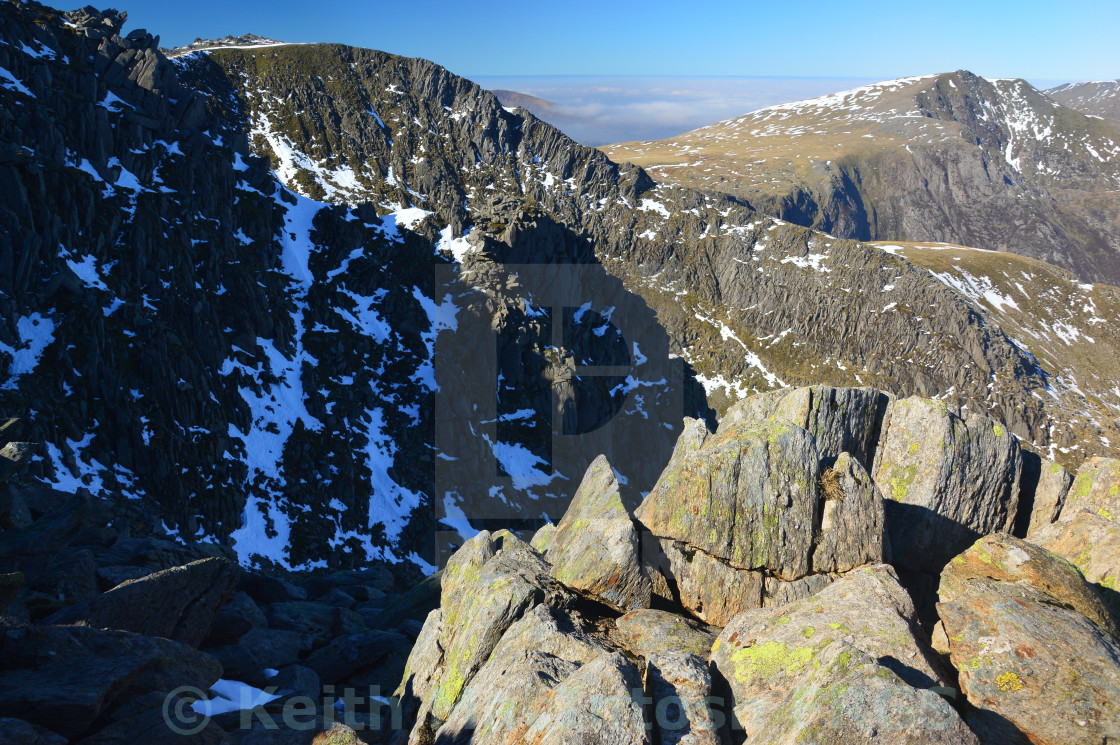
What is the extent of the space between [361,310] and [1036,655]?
361 ft

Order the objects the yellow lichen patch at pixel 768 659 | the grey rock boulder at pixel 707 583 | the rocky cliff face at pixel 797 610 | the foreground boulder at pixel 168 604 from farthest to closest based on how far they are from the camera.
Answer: the foreground boulder at pixel 168 604
the grey rock boulder at pixel 707 583
the yellow lichen patch at pixel 768 659
the rocky cliff face at pixel 797 610

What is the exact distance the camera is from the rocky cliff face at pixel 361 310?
70000 mm

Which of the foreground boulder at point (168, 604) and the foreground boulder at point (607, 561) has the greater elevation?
the foreground boulder at point (607, 561)

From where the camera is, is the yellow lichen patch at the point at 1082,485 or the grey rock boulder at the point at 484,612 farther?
the yellow lichen patch at the point at 1082,485

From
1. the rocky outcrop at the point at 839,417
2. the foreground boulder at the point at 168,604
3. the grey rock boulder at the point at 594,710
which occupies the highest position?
the rocky outcrop at the point at 839,417

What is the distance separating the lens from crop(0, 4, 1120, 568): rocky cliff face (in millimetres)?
70000

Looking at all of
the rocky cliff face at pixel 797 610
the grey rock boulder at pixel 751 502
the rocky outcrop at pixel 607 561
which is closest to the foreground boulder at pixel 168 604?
the rocky cliff face at pixel 797 610

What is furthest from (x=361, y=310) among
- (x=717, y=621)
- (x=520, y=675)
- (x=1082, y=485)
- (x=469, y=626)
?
(x=1082, y=485)

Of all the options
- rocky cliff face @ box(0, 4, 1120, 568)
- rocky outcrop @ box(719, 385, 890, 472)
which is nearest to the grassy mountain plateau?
rocky outcrop @ box(719, 385, 890, 472)

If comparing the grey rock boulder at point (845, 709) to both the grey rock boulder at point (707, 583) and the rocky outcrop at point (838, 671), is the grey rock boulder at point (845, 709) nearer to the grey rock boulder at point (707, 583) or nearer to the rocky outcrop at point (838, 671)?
the rocky outcrop at point (838, 671)

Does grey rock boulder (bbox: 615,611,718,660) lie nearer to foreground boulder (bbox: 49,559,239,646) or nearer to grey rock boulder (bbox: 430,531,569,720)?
grey rock boulder (bbox: 430,531,569,720)

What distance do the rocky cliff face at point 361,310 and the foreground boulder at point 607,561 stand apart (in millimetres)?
48565

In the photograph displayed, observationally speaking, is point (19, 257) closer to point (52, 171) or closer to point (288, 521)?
point (52, 171)

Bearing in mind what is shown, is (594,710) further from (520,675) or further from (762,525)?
(762,525)
